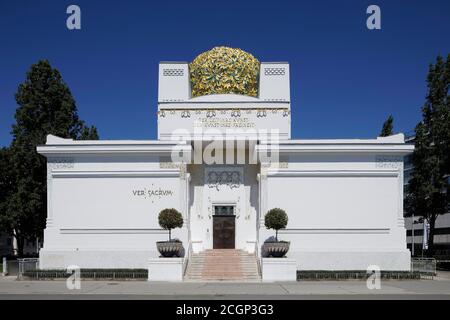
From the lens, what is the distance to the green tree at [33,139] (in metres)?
29.9

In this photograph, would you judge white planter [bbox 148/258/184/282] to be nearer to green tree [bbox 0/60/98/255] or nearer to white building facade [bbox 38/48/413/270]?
white building facade [bbox 38/48/413/270]

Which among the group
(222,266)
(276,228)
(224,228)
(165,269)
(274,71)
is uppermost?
(274,71)

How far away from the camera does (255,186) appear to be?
2609cm

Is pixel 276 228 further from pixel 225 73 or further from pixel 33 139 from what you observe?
pixel 33 139

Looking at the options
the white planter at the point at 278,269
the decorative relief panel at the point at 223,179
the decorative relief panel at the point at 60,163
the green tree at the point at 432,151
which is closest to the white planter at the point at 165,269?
the white planter at the point at 278,269

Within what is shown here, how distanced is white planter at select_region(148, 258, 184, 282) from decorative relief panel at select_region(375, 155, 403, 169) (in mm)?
10199

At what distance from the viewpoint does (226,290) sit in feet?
56.6

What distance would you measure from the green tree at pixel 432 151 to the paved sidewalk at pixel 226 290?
10.6 m

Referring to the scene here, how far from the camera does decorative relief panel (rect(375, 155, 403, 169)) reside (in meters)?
24.4

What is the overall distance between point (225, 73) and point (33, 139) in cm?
1199

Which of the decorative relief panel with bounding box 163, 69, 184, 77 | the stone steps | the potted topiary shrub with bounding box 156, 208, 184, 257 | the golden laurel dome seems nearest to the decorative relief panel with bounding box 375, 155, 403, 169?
the stone steps

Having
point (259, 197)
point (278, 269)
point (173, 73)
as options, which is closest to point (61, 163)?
point (173, 73)

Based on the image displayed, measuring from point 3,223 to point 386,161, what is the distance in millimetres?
20801

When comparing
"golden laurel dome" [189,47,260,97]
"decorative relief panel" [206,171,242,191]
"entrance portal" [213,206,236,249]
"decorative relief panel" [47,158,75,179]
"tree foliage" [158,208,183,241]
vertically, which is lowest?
"entrance portal" [213,206,236,249]
